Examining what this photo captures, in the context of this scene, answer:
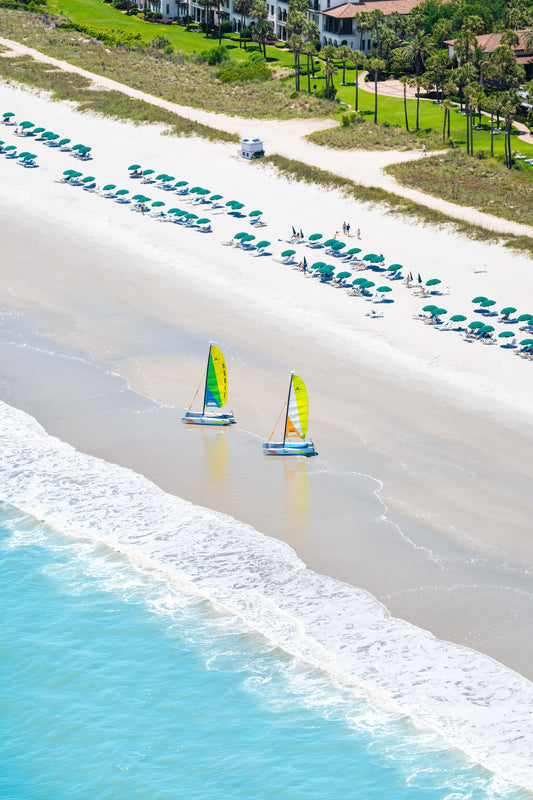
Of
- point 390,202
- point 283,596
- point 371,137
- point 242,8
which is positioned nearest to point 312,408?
point 283,596

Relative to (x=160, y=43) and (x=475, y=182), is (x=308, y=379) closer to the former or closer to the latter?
(x=475, y=182)

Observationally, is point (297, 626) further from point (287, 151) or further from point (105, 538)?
point (287, 151)

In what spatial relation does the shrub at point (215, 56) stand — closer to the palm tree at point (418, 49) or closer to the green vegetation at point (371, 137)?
the palm tree at point (418, 49)

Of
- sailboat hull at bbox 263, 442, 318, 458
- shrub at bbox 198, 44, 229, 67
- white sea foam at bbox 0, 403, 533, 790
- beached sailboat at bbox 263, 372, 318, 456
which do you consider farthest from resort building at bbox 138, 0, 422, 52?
white sea foam at bbox 0, 403, 533, 790

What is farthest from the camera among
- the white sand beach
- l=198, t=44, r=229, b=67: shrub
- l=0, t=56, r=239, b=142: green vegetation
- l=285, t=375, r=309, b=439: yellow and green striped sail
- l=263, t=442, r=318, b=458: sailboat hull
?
l=198, t=44, r=229, b=67: shrub

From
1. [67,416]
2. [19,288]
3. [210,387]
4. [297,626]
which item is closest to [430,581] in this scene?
[297,626]

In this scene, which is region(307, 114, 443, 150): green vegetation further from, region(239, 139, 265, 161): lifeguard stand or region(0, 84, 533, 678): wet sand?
region(0, 84, 533, 678): wet sand

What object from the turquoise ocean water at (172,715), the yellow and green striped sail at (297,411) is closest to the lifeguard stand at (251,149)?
the yellow and green striped sail at (297,411)
